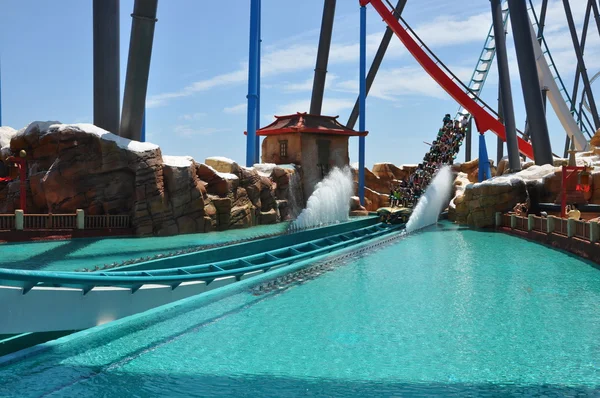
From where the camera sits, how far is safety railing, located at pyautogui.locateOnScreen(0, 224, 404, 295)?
4961 mm

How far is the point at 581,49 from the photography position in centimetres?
3541

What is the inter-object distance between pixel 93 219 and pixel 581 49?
103 feet

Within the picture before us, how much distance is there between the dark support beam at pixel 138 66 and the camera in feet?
60.0

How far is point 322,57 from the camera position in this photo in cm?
3108

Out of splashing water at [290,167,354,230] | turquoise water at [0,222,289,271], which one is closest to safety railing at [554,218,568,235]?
turquoise water at [0,222,289,271]

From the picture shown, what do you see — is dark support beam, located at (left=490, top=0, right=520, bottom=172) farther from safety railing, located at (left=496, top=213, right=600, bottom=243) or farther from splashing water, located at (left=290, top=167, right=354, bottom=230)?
splashing water, located at (left=290, top=167, right=354, bottom=230)

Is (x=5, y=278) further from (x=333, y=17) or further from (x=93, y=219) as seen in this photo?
(x=333, y=17)

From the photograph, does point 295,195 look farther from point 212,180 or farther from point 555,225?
point 555,225

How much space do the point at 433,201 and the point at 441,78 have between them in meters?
8.40

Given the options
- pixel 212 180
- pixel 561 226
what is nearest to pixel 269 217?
pixel 212 180

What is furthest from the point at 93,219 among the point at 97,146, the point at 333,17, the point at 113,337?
the point at 333,17

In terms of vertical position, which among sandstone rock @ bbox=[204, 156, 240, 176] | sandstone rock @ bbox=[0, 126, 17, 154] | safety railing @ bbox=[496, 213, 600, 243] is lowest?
safety railing @ bbox=[496, 213, 600, 243]

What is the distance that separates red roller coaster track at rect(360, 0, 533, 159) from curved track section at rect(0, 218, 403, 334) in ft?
67.0

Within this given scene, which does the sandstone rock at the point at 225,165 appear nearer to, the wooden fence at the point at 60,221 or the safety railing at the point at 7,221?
the wooden fence at the point at 60,221
